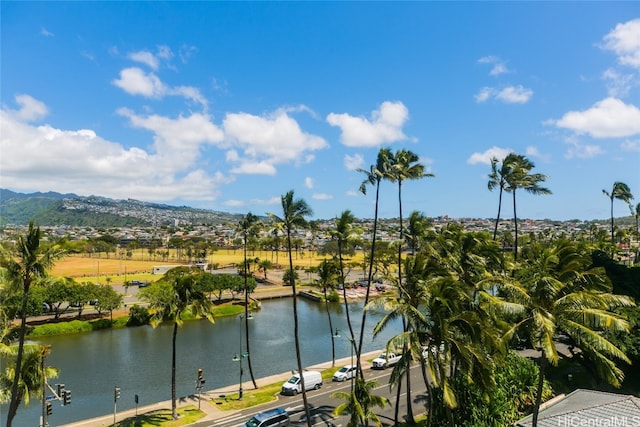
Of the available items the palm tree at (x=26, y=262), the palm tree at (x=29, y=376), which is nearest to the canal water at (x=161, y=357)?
the palm tree at (x=29, y=376)

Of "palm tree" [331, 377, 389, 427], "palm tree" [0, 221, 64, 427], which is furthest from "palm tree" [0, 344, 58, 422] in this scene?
"palm tree" [331, 377, 389, 427]

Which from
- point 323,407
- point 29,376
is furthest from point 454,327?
point 29,376

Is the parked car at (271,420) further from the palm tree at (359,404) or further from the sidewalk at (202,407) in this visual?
the palm tree at (359,404)

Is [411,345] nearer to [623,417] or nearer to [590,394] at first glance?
[623,417]

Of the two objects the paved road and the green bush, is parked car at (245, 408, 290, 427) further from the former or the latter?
the green bush

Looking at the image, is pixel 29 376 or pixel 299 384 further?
pixel 299 384

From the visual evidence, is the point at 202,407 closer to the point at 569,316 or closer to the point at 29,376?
the point at 29,376
